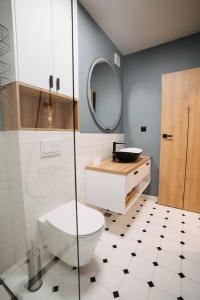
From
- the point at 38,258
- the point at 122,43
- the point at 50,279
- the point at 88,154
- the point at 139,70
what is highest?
the point at 122,43

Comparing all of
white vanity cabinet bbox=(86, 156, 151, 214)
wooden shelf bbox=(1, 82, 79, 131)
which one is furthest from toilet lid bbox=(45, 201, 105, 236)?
wooden shelf bbox=(1, 82, 79, 131)

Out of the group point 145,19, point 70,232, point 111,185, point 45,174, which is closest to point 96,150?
point 111,185

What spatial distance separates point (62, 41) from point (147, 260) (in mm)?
2123

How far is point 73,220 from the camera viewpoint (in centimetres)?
123

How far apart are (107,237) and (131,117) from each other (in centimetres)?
184

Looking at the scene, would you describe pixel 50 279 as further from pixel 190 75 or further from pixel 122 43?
pixel 122 43

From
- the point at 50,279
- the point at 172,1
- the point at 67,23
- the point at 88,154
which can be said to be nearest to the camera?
the point at 50,279

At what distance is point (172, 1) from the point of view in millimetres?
1585

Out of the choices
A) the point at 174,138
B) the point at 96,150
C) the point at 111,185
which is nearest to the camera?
the point at 111,185

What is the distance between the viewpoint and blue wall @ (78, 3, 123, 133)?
170 centimetres

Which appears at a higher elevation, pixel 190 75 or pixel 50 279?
pixel 190 75

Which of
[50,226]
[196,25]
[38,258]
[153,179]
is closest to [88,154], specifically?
[50,226]

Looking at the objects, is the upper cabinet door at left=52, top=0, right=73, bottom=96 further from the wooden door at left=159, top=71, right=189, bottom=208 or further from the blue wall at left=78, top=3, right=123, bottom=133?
the wooden door at left=159, top=71, right=189, bottom=208

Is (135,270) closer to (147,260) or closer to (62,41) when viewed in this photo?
(147,260)
